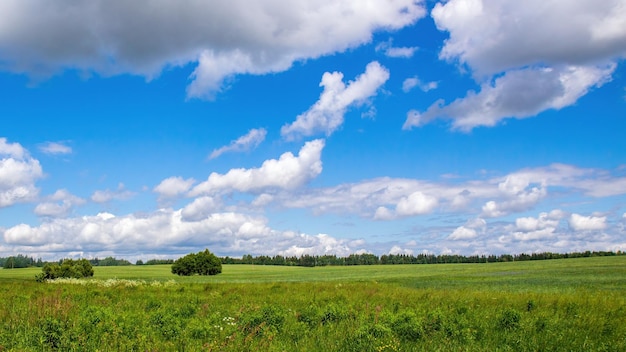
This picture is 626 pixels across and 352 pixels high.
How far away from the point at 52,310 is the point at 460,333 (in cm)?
1354

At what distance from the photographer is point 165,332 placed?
1159 cm

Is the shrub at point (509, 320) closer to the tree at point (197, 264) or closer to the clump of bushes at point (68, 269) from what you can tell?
the clump of bushes at point (68, 269)

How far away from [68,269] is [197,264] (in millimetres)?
25130

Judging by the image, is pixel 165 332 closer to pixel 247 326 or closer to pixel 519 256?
pixel 247 326

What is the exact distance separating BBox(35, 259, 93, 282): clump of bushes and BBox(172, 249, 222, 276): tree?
58.0 feet

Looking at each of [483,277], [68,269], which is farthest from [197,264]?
[483,277]

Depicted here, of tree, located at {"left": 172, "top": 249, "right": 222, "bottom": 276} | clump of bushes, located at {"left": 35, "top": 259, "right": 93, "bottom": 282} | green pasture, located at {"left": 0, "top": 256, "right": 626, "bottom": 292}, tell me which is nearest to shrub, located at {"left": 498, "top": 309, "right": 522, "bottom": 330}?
green pasture, located at {"left": 0, "top": 256, "right": 626, "bottom": 292}

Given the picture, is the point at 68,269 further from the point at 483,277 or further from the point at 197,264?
the point at 483,277

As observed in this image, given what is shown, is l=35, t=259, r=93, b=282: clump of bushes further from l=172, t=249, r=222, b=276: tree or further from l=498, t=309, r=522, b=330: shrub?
l=498, t=309, r=522, b=330: shrub

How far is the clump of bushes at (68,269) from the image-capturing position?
231 ft

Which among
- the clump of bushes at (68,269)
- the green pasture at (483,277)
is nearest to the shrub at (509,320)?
the green pasture at (483,277)

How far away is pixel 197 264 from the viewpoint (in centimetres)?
9119

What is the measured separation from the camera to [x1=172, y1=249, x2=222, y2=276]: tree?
3561 inches

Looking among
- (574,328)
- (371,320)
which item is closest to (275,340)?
(371,320)
